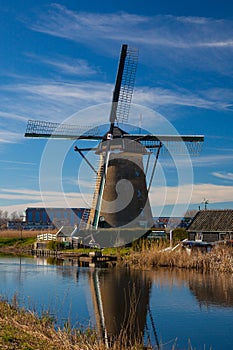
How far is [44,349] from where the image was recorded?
259 inches

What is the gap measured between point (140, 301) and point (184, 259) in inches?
275

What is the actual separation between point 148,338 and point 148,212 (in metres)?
18.2

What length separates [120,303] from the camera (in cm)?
1182

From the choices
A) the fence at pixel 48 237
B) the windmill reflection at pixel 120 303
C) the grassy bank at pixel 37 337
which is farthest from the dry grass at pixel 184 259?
the fence at pixel 48 237

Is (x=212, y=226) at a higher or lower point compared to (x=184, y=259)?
higher

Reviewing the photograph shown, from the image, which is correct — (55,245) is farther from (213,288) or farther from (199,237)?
(213,288)

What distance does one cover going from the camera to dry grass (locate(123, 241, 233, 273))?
17719 millimetres

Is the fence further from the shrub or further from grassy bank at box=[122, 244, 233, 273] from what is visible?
grassy bank at box=[122, 244, 233, 273]

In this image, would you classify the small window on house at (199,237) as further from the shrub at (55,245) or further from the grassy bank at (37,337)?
the grassy bank at (37,337)

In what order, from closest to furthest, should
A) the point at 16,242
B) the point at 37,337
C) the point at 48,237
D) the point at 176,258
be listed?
the point at 37,337
the point at 176,258
the point at 48,237
the point at 16,242

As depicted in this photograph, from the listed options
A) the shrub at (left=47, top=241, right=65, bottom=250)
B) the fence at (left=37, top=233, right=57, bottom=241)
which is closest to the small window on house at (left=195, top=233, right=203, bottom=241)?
the shrub at (left=47, top=241, right=65, bottom=250)

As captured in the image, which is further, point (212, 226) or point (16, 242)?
point (16, 242)

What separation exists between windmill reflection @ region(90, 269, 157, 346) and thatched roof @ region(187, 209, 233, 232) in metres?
8.22

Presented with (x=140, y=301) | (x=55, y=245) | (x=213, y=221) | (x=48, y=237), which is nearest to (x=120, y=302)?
(x=140, y=301)
